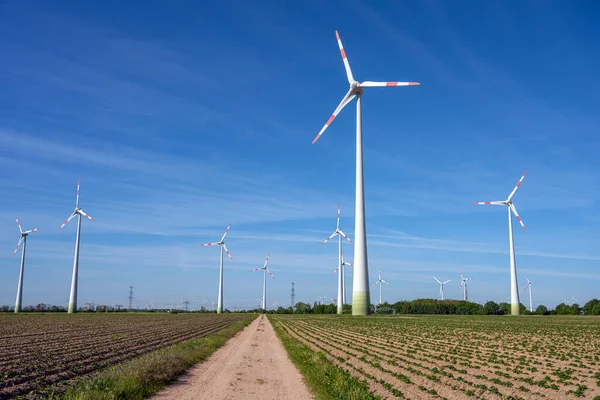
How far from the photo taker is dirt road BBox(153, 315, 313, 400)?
71.4 feet

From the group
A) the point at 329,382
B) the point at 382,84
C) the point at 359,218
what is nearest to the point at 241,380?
the point at 329,382

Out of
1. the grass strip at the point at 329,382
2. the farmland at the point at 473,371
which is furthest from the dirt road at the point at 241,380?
the farmland at the point at 473,371

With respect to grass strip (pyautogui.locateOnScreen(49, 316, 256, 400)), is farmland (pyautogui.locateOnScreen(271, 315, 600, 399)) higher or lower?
lower

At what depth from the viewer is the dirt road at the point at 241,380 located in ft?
71.4

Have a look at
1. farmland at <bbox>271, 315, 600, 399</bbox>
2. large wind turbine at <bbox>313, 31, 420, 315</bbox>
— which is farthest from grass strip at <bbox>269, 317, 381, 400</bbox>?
large wind turbine at <bbox>313, 31, 420, 315</bbox>

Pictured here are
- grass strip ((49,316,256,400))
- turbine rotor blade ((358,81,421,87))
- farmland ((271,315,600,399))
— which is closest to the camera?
grass strip ((49,316,256,400))

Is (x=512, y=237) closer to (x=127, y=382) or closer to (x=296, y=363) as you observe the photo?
(x=296, y=363)

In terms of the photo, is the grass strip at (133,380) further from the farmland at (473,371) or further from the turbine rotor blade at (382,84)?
the turbine rotor blade at (382,84)

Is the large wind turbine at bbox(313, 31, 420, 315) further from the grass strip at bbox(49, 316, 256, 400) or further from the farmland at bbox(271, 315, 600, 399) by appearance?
the grass strip at bbox(49, 316, 256, 400)

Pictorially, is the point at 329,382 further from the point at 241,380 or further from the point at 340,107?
the point at 340,107

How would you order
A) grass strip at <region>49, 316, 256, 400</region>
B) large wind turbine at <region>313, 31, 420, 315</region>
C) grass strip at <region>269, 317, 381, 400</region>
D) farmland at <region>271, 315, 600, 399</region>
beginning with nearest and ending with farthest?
grass strip at <region>49, 316, 256, 400</region> < grass strip at <region>269, 317, 381, 400</region> < farmland at <region>271, 315, 600, 399</region> < large wind turbine at <region>313, 31, 420, 315</region>

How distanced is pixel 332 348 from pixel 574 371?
18.5 meters

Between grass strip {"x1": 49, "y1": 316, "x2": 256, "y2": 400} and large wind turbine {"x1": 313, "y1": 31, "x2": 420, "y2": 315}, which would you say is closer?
grass strip {"x1": 49, "y1": 316, "x2": 256, "y2": 400}

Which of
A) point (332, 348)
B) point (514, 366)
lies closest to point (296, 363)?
point (332, 348)
